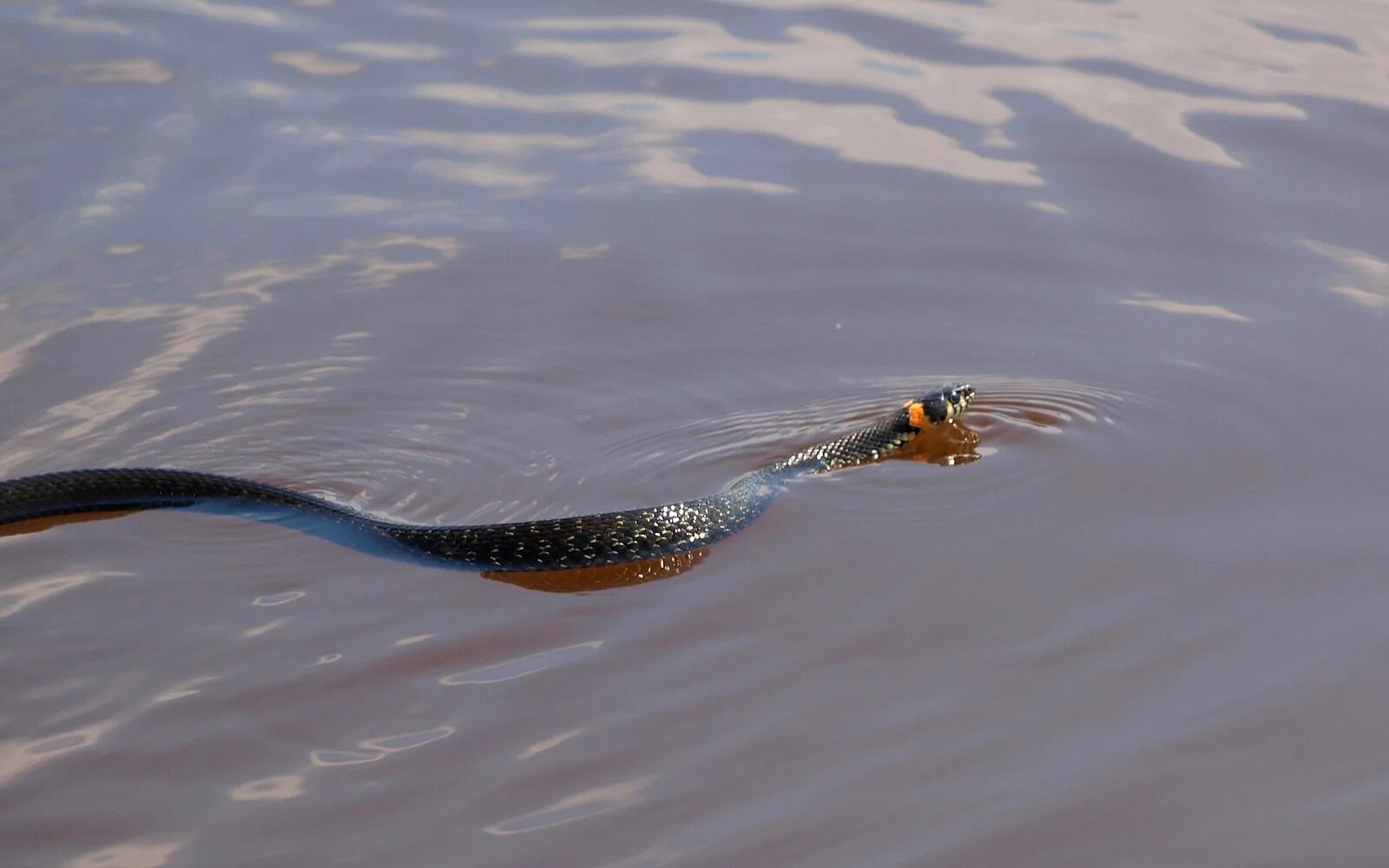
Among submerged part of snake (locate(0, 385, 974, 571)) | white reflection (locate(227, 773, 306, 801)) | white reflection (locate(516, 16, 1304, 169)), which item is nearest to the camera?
white reflection (locate(227, 773, 306, 801))

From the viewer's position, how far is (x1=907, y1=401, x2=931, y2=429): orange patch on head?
7.52 metres

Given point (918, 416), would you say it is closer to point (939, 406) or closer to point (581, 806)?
point (939, 406)

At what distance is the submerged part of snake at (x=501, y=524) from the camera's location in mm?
6516

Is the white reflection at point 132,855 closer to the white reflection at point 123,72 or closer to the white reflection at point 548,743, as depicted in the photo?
the white reflection at point 548,743

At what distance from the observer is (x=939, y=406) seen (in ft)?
24.8

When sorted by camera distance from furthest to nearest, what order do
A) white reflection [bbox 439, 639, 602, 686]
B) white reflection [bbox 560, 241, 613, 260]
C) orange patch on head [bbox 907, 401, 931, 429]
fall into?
white reflection [bbox 560, 241, 613, 260] → orange patch on head [bbox 907, 401, 931, 429] → white reflection [bbox 439, 639, 602, 686]

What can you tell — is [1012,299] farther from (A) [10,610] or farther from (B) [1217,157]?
(A) [10,610]

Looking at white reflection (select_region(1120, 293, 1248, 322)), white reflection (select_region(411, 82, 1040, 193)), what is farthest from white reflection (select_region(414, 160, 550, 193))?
white reflection (select_region(1120, 293, 1248, 322))

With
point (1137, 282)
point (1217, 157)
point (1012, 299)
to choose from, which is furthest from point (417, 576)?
point (1217, 157)

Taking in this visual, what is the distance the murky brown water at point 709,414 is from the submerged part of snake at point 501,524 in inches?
6.2

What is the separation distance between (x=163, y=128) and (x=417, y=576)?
19.6 ft

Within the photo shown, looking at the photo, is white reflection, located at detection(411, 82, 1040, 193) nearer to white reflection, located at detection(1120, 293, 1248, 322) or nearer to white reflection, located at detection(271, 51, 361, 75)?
white reflection, located at detection(271, 51, 361, 75)

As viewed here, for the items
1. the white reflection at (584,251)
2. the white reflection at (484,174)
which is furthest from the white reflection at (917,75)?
the white reflection at (584,251)

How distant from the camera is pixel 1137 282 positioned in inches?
347
